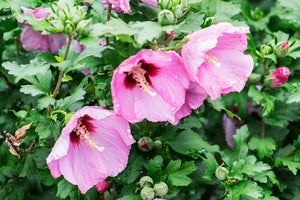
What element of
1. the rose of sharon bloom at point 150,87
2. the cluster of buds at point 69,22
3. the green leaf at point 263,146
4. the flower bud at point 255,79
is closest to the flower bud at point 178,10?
the rose of sharon bloom at point 150,87

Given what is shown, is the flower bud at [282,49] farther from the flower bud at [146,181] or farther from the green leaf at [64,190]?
the green leaf at [64,190]

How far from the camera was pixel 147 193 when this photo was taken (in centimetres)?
128

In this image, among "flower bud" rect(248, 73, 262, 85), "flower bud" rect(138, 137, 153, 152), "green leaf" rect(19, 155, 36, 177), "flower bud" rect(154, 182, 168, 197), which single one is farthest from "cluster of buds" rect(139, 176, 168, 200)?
"flower bud" rect(248, 73, 262, 85)

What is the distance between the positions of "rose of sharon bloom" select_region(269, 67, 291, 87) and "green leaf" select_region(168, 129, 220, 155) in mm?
360

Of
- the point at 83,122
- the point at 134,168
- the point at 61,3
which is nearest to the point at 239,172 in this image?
the point at 134,168

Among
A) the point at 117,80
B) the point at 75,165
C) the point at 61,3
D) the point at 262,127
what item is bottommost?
the point at 262,127

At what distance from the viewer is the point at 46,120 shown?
1240mm

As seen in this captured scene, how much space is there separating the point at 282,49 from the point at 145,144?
66 centimetres

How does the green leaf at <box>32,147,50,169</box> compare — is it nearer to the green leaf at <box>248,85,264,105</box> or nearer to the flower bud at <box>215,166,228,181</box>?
the flower bud at <box>215,166,228,181</box>

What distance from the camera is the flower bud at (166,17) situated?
1.09m

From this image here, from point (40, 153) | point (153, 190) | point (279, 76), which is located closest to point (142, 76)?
point (153, 190)

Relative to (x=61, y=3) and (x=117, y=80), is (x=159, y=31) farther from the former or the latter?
(x=61, y=3)

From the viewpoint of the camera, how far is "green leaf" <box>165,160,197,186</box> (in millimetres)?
1316

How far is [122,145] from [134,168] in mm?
201
